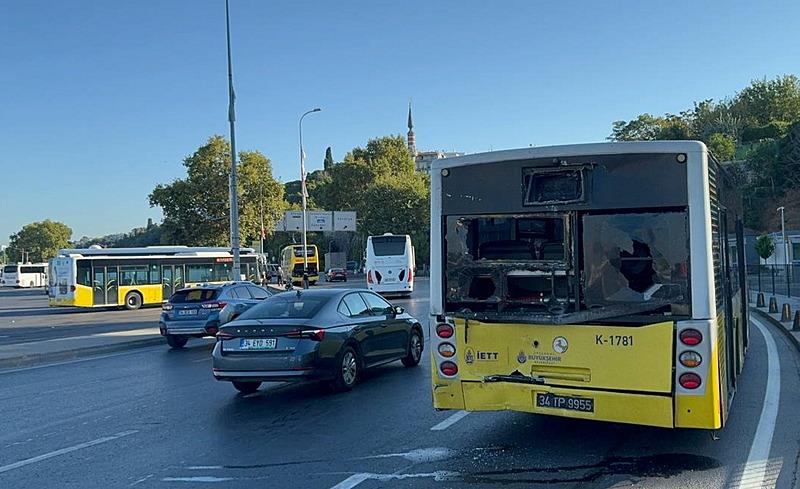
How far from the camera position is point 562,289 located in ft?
22.6

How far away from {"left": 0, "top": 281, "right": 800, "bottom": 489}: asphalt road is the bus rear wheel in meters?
26.0

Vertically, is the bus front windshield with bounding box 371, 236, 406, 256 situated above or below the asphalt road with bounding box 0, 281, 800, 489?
above

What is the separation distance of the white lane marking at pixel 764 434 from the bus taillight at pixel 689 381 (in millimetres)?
772

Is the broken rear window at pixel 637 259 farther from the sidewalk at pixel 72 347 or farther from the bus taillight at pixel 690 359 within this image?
the sidewalk at pixel 72 347

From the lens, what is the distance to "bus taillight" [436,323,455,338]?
7.17 m

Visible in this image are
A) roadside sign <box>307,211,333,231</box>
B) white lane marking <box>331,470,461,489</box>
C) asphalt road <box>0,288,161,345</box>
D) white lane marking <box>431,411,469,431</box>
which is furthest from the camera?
roadside sign <box>307,211,333,231</box>

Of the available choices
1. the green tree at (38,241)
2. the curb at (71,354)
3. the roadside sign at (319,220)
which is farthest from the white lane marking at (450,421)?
the green tree at (38,241)

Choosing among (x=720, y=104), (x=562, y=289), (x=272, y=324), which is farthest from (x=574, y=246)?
(x=720, y=104)

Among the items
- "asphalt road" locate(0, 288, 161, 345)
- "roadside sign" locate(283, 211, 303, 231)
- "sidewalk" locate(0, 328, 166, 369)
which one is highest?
"roadside sign" locate(283, 211, 303, 231)

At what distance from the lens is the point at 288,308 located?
1056cm

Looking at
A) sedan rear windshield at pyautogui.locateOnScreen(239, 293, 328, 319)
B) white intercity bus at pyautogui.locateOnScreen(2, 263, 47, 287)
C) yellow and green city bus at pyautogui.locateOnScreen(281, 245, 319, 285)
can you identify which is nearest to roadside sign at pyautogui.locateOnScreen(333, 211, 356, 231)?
yellow and green city bus at pyautogui.locateOnScreen(281, 245, 319, 285)

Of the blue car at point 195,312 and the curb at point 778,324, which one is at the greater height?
the blue car at point 195,312

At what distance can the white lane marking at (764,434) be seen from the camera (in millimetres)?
5875

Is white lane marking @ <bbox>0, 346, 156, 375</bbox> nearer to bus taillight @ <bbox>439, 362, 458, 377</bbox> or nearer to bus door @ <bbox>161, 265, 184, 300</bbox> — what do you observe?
bus taillight @ <bbox>439, 362, 458, 377</bbox>
